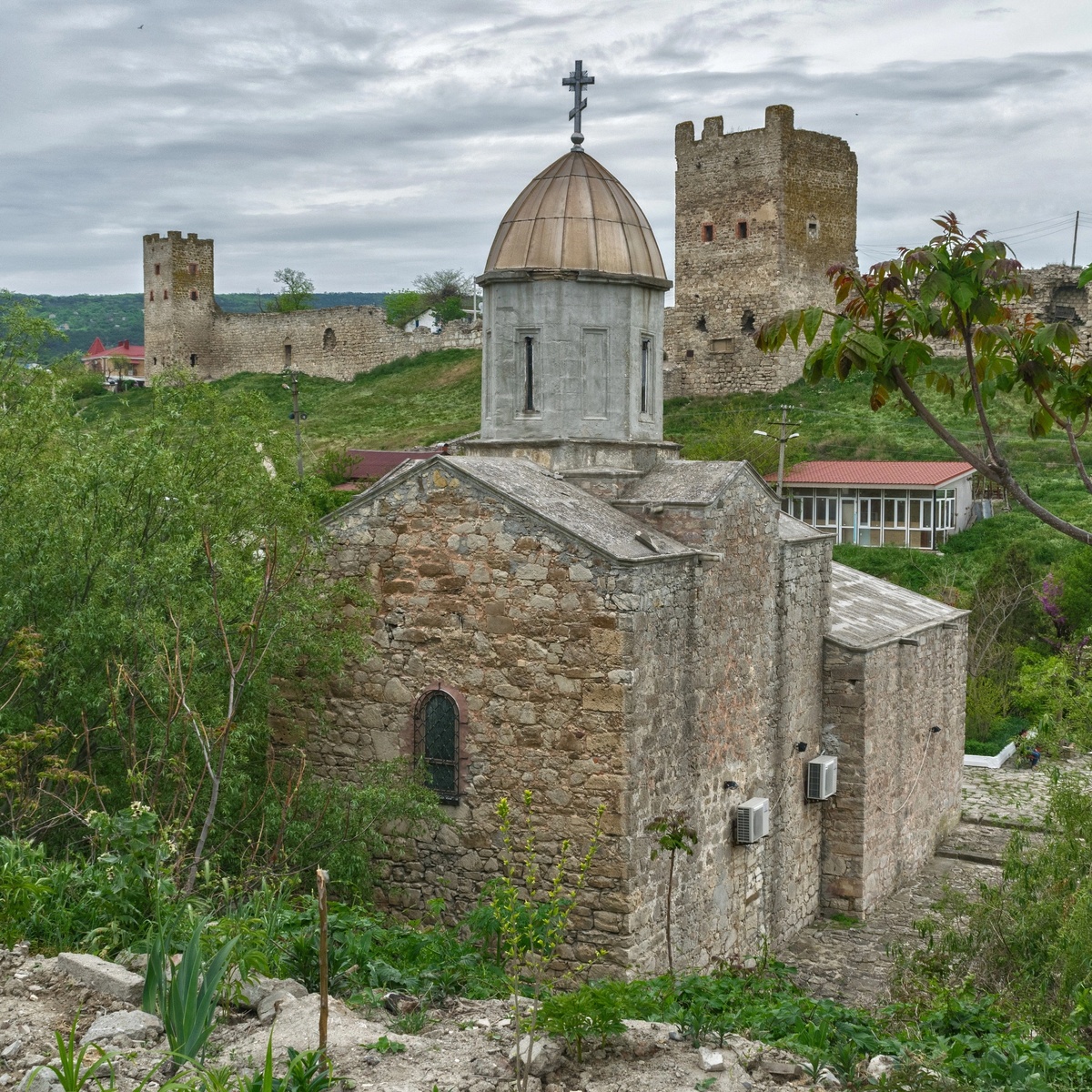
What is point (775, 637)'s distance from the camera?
12758mm

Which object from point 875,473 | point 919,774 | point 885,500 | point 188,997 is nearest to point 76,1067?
point 188,997

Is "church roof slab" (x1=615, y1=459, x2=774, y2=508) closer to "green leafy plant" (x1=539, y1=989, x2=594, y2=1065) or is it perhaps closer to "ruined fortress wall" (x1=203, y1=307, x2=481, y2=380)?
"green leafy plant" (x1=539, y1=989, x2=594, y2=1065)

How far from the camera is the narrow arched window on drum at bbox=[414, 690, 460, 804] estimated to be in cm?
1036

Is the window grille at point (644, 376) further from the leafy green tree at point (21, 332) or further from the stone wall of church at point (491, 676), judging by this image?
the leafy green tree at point (21, 332)

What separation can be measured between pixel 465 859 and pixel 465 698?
1.41 meters

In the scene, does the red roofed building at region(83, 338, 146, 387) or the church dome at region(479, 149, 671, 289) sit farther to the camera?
the red roofed building at region(83, 338, 146, 387)

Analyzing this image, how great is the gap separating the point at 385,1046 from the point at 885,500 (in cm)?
3069

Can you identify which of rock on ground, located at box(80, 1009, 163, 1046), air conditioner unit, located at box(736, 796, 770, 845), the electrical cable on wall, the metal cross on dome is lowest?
the electrical cable on wall

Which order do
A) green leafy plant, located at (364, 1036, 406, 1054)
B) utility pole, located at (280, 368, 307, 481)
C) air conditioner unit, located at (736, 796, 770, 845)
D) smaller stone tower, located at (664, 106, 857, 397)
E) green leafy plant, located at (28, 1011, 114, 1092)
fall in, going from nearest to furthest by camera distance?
green leafy plant, located at (28, 1011, 114, 1092), green leafy plant, located at (364, 1036, 406, 1054), air conditioner unit, located at (736, 796, 770, 845), utility pole, located at (280, 368, 307, 481), smaller stone tower, located at (664, 106, 857, 397)

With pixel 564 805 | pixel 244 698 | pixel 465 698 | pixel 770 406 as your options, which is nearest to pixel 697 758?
pixel 564 805

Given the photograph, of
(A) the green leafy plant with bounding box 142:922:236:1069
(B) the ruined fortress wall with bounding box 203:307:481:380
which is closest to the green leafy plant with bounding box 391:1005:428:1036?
(A) the green leafy plant with bounding box 142:922:236:1069

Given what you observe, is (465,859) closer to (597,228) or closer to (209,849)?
(209,849)

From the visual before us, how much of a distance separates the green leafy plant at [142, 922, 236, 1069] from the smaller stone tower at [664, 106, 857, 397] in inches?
1612

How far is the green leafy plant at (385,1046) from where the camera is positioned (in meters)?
5.78
